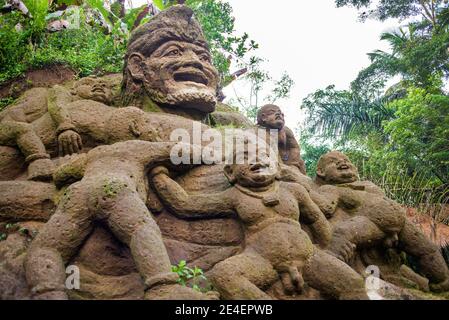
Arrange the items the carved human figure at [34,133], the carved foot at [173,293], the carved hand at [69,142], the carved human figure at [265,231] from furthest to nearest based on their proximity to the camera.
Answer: the carved hand at [69,142] → the carved human figure at [34,133] → the carved human figure at [265,231] → the carved foot at [173,293]

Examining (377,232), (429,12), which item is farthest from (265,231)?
(429,12)

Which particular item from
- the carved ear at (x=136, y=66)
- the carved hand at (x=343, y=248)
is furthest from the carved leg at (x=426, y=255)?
the carved ear at (x=136, y=66)

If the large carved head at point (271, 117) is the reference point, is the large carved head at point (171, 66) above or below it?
above

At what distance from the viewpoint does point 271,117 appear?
19.0 feet

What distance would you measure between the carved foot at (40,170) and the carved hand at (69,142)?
0.22 m

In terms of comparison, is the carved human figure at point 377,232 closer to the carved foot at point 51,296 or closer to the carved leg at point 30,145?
the carved foot at point 51,296

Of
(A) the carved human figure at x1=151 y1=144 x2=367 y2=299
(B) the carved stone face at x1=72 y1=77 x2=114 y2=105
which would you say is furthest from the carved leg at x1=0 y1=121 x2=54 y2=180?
(A) the carved human figure at x1=151 y1=144 x2=367 y2=299

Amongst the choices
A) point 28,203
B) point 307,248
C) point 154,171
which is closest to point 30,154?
point 28,203

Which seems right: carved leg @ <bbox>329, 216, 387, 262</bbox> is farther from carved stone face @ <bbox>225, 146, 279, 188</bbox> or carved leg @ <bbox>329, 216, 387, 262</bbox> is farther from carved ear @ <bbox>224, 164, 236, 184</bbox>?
carved ear @ <bbox>224, 164, 236, 184</bbox>

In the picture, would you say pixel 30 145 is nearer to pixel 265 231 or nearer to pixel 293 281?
pixel 265 231

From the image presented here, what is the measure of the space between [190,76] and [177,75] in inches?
6.1

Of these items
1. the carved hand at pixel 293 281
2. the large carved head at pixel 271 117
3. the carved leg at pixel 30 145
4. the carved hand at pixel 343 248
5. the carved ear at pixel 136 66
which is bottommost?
the carved hand at pixel 293 281

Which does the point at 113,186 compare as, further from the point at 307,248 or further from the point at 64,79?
the point at 64,79

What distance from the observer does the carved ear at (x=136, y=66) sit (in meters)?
5.34
